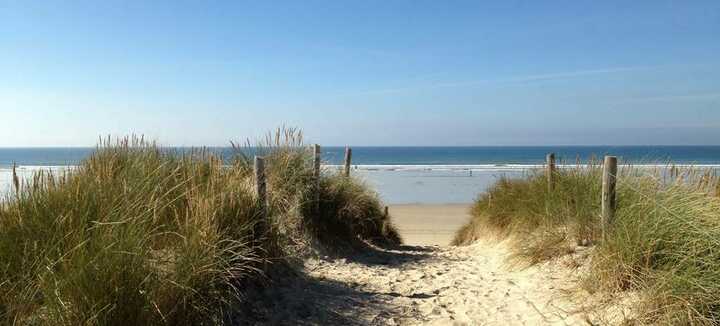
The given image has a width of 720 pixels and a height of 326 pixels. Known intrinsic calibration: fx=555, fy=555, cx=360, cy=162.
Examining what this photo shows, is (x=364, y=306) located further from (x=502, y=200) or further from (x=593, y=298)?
(x=502, y=200)

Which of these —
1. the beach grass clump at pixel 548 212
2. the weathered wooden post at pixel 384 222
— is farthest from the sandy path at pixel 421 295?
the weathered wooden post at pixel 384 222

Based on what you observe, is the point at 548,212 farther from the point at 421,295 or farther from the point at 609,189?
the point at 421,295

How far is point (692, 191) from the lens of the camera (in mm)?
5805

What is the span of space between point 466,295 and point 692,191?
2641 millimetres

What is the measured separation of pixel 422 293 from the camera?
6.60 m

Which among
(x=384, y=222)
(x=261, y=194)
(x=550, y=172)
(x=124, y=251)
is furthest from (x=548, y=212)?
(x=124, y=251)

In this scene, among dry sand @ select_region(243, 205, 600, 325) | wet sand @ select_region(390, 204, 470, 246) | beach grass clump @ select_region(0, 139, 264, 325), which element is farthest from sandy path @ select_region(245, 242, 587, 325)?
wet sand @ select_region(390, 204, 470, 246)

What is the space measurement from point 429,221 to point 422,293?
36.5 feet

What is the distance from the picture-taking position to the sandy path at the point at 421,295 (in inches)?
210

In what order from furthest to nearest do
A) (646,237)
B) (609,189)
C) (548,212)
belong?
1. (548,212)
2. (609,189)
3. (646,237)

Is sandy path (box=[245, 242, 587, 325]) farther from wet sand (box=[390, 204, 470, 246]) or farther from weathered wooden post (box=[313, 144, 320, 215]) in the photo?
wet sand (box=[390, 204, 470, 246])

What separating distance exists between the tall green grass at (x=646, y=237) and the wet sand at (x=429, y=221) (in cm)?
541

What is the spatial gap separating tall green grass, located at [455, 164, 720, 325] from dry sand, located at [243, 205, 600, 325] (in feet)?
1.41

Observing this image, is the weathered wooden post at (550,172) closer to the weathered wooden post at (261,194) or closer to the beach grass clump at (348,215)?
the beach grass clump at (348,215)
